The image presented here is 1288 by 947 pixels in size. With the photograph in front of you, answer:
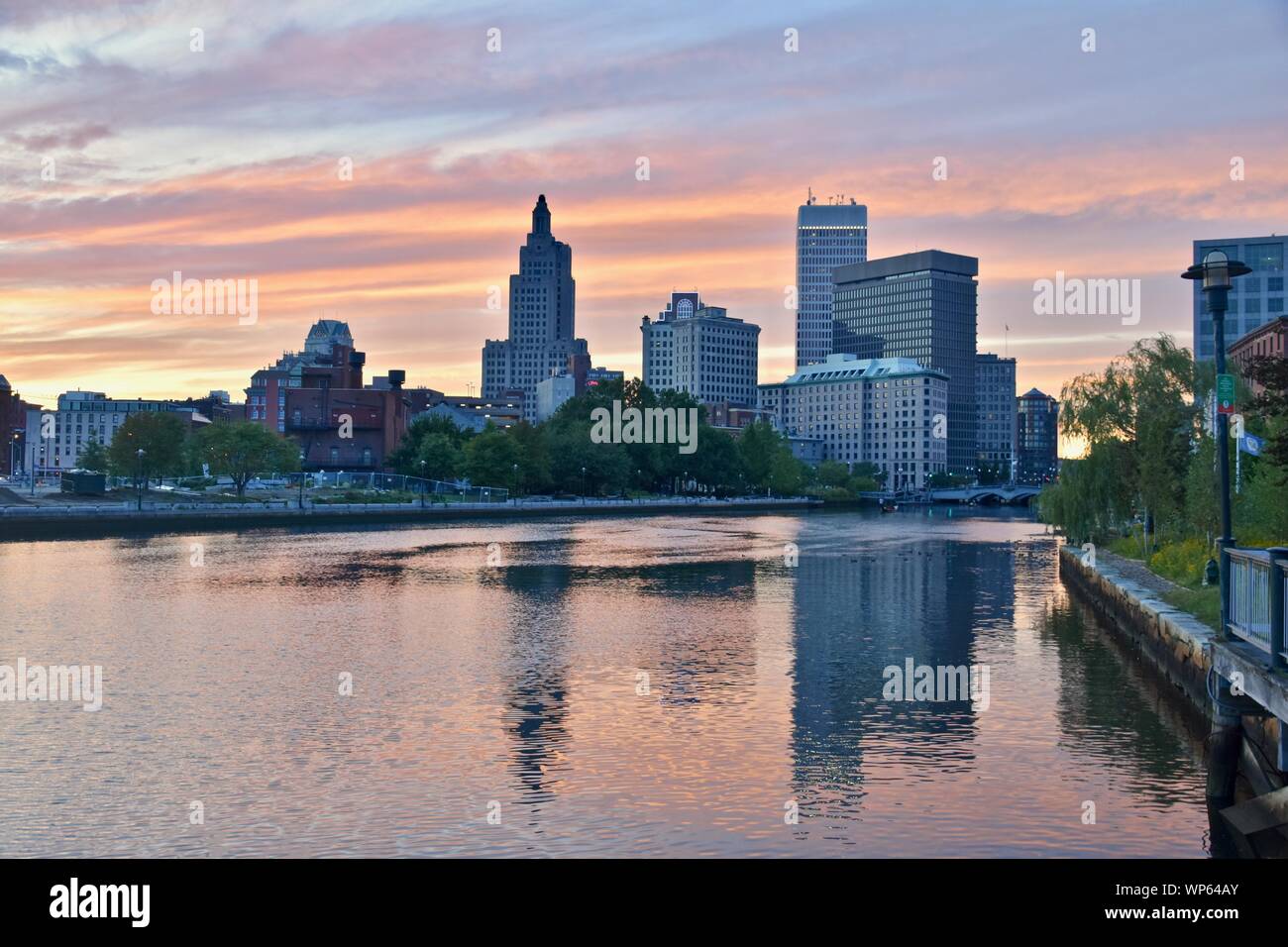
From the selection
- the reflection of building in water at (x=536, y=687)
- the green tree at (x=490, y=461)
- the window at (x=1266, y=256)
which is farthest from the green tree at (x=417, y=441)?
the reflection of building in water at (x=536, y=687)

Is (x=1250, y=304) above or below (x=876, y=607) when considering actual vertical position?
above

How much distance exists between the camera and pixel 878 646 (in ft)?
124

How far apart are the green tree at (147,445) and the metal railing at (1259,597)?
12122 centimetres

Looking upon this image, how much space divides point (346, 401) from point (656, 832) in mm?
171034

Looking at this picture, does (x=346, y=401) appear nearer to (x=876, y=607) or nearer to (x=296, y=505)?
(x=296, y=505)

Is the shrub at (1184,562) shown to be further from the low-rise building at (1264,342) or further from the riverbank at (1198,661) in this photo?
the low-rise building at (1264,342)

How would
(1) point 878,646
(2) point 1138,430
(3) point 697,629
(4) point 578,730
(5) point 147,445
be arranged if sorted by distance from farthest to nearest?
(5) point 147,445, (2) point 1138,430, (3) point 697,629, (1) point 878,646, (4) point 578,730

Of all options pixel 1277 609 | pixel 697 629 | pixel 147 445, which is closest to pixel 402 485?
pixel 147 445

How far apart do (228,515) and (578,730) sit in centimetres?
9803

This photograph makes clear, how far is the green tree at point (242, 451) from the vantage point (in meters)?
137

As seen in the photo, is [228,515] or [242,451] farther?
[242,451]

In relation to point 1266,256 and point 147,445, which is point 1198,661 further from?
point 1266,256

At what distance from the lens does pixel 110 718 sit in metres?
25.7
